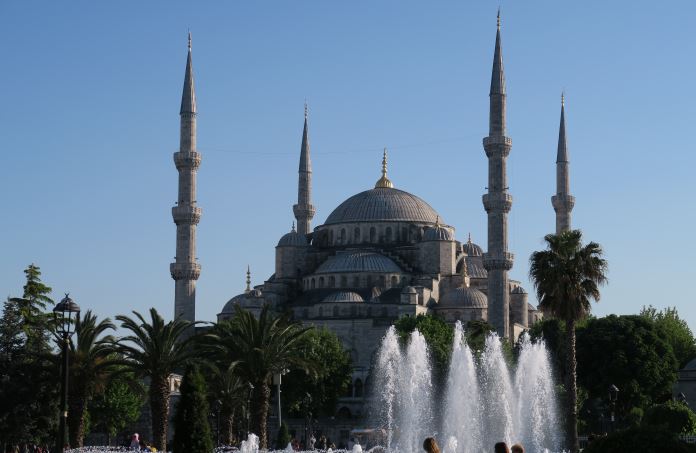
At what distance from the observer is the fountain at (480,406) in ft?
131

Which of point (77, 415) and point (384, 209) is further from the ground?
point (384, 209)

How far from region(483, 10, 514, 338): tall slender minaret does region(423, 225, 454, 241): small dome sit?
49.4 feet

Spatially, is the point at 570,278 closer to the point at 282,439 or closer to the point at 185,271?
the point at 282,439

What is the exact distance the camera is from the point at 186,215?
226ft

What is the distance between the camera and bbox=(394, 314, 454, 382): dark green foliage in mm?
59628

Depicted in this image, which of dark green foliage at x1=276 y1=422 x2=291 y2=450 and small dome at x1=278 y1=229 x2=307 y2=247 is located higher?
small dome at x1=278 y1=229 x2=307 y2=247

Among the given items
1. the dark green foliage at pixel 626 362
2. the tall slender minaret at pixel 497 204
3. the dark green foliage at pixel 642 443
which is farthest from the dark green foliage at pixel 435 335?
the dark green foliage at pixel 642 443

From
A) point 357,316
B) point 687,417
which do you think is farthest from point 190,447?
point 357,316

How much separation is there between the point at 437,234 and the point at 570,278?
45515 mm

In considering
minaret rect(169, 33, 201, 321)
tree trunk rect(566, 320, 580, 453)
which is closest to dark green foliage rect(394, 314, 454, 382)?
minaret rect(169, 33, 201, 321)

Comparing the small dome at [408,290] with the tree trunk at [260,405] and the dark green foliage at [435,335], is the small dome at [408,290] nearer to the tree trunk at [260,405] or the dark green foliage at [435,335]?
the dark green foliage at [435,335]

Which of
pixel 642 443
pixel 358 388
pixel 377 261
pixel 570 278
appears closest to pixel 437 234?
pixel 377 261

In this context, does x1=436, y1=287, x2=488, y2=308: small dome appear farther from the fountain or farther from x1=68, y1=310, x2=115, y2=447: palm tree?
x1=68, y1=310, x2=115, y2=447: palm tree

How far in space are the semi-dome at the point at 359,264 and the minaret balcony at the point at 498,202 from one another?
15381mm
